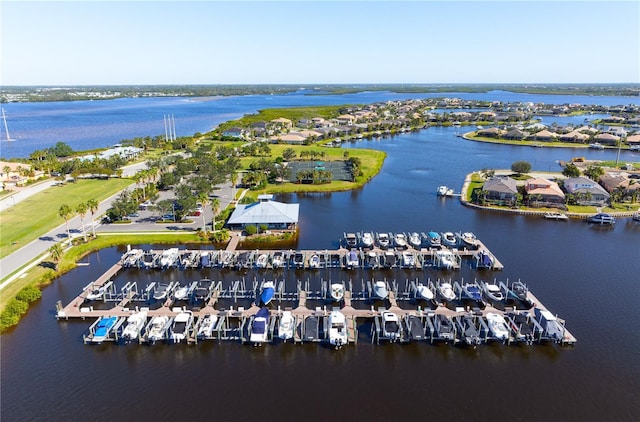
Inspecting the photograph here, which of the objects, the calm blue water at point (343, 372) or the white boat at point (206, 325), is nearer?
the calm blue water at point (343, 372)

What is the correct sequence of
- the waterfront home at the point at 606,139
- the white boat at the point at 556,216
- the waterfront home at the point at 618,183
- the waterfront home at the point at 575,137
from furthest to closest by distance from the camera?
the waterfront home at the point at 575,137, the waterfront home at the point at 606,139, the waterfront home at the point at 618,183, the white boat at the point at 556,216

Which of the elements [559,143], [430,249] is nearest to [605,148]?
[559,143]

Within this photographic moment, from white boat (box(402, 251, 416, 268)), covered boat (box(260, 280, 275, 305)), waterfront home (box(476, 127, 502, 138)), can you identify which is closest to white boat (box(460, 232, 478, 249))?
white boat (box(402, 251, 416, 268))

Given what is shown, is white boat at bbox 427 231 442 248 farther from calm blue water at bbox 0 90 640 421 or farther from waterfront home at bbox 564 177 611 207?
waterfront home at bbox 564 177 611 207

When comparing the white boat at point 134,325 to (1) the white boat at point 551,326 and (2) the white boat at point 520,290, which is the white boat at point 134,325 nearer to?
(1) the white boat at point 551,326

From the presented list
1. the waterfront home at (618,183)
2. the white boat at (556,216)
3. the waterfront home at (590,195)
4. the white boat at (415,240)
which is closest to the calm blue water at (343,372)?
the white boat at (415,240)

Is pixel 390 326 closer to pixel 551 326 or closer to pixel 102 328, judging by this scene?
pixel 551 326

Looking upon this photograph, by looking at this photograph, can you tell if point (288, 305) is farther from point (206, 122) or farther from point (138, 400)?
point (206, 122)
